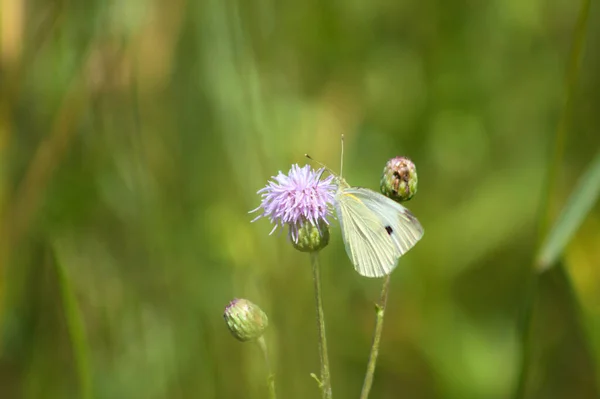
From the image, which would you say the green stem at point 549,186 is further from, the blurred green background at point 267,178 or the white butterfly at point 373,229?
the white butterfly at point 373,229

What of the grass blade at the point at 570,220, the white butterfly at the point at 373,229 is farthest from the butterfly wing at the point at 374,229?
the grass blade at the point at 570,220

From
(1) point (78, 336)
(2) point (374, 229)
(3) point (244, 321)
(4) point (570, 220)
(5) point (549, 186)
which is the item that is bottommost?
(1) point (78, 336)

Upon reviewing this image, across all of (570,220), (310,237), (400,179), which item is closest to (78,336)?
(310,237)

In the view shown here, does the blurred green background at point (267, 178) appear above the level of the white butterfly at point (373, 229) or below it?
above

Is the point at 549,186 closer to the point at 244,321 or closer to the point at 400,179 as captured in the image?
the point at 400,179

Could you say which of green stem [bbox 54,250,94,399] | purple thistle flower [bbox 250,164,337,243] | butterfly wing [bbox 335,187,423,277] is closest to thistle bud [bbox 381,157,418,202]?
butterfly wing [bbox 335,187,423,277]

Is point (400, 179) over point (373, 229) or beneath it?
over
